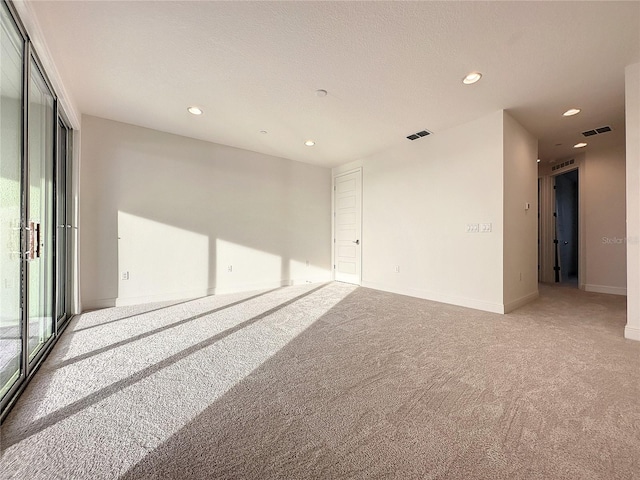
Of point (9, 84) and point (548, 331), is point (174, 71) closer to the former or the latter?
point (9, 84)

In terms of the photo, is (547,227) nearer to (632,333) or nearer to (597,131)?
(597,131)

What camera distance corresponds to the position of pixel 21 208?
172 cm

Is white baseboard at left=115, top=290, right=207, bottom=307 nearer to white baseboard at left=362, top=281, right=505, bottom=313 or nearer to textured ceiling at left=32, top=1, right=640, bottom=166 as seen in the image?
textured ceiling at left=32, top=1, right=640, bottom=166

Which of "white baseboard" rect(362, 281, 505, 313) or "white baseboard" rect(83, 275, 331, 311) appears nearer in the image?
"white baseboard" rect(362, 281, 505, 313)

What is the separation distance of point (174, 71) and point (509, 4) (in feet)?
9.26

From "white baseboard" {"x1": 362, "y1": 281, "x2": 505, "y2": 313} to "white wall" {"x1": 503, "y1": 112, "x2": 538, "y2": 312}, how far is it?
6.2 inches

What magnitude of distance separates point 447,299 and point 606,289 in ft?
11.1

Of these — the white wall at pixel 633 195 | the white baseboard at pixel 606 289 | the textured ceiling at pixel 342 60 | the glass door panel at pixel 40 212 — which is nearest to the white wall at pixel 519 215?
the textured ceiling at pixel 342 60

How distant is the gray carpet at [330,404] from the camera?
3.64 ft

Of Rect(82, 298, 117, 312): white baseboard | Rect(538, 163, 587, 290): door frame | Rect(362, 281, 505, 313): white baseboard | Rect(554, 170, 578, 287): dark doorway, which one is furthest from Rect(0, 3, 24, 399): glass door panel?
Rect(554, 170, 578, 287): dark doorway

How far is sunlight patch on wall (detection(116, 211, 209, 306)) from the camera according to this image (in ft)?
12.2

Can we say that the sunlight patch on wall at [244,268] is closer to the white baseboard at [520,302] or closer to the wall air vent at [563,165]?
the white baseboard at [520,302]

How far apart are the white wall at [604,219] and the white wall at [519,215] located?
182cm

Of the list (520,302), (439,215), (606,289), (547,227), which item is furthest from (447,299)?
(547,227)
